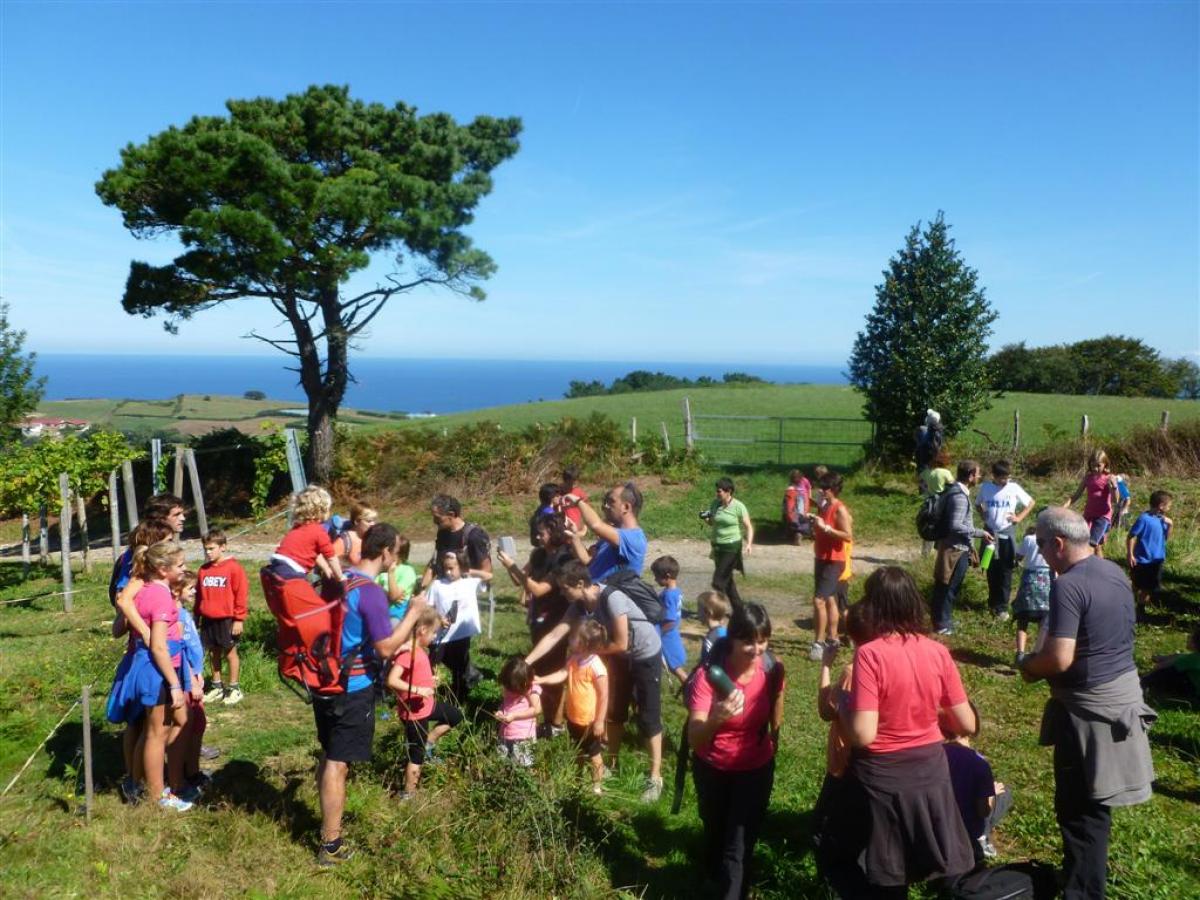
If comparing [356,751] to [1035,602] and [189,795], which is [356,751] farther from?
[1035,602]

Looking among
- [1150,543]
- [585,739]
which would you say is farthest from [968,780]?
[1150,543]

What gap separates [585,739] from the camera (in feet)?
15.9

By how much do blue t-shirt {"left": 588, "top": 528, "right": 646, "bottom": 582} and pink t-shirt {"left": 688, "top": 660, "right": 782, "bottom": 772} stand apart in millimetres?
1808

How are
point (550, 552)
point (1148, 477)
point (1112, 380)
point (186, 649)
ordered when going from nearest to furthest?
point (186, 649) → point (550, 552) → point (1148, 477) → point (1112, 380)

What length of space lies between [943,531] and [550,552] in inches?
158

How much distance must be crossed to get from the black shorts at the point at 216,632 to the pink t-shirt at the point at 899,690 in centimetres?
520

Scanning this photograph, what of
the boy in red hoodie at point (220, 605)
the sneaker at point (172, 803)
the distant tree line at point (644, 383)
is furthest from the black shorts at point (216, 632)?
the distant tree line at point (644, 383)

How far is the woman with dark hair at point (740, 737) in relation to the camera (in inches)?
135

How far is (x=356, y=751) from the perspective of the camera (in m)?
4.06

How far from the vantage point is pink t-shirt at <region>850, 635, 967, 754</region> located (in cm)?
295

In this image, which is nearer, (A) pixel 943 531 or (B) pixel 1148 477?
(A) pixel 943 531

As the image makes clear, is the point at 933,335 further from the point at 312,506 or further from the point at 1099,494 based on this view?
the point at 312,506

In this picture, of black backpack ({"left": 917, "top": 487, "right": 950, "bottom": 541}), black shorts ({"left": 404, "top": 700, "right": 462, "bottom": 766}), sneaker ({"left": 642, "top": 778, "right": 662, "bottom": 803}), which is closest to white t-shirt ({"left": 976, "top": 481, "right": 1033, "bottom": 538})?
black backpack ({"left": 917, "top": 487, "right": 950, "bottom": 541})

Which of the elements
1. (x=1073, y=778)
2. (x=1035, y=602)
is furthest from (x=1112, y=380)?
(x=1073, y=778)
